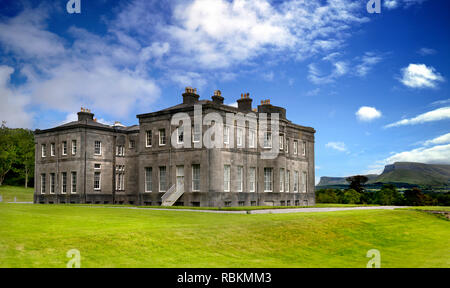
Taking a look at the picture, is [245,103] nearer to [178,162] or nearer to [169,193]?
[178,162]

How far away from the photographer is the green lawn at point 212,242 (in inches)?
539

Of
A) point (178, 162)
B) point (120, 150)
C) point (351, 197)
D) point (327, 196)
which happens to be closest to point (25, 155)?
point (120, 150)

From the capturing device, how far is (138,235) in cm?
1616

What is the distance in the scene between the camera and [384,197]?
65.6 metres

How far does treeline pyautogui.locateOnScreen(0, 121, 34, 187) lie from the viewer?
78312 millimetres

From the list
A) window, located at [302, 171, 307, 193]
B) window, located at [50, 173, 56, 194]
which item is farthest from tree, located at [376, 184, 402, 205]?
window, located at [50, 173, 56, 194]

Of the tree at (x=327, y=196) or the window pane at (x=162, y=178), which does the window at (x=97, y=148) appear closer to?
the window pane at (x=162, y=178)

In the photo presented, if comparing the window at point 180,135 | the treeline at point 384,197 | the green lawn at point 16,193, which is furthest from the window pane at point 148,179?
the green lawn at point 16,193

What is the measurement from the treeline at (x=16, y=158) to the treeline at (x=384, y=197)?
170 ft

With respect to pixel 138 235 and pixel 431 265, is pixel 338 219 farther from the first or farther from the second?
pixel 138 235

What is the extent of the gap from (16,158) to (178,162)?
51.7m

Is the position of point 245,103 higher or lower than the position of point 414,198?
higher

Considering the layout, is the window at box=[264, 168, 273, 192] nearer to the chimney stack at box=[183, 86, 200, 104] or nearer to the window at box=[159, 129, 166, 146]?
the chimney stack at box=[183, 86, 200, 104]
